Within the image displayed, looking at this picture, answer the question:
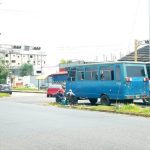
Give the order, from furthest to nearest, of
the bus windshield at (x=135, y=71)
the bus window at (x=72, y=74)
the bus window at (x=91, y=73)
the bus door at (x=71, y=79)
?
the bus window at (x=72, y=74) → the bus door at (x=71, y=79) → the bus window at (x=91, y=73) → the bus windshield at (x=135, y=71)

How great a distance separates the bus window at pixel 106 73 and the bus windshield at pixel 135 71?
38.7 inches

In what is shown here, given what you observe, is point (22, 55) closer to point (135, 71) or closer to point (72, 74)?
point (72, 74)

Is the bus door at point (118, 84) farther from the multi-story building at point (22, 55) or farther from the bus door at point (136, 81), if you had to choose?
the multi-story building at point (22, 55)

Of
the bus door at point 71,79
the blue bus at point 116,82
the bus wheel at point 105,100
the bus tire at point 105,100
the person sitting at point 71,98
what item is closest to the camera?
the blue bus at point 116,82

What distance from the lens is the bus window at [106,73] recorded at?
86.6ft

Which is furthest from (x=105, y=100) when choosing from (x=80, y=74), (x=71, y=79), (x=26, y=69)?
(x=26, y=69)

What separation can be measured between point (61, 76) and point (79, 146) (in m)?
57.7

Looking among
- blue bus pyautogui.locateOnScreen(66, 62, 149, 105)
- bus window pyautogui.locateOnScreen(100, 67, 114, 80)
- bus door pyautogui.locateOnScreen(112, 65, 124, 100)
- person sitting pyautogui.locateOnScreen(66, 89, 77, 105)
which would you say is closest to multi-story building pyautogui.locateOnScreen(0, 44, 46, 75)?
person sitting pyautogui.locateOnScreen(66, 89, 77, 105)

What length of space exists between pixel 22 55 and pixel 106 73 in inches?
5759

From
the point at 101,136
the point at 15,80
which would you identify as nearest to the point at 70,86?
the point at 101,136

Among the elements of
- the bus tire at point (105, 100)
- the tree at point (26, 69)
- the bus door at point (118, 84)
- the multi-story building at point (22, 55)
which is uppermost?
the multi-story building at point (22, 55)

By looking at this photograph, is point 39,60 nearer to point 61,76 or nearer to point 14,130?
point 61,76

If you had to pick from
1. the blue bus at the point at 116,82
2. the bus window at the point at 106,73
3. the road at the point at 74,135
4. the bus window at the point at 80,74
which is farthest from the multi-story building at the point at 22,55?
the road at the point at 74,135

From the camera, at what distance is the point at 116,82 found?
85.1ft
